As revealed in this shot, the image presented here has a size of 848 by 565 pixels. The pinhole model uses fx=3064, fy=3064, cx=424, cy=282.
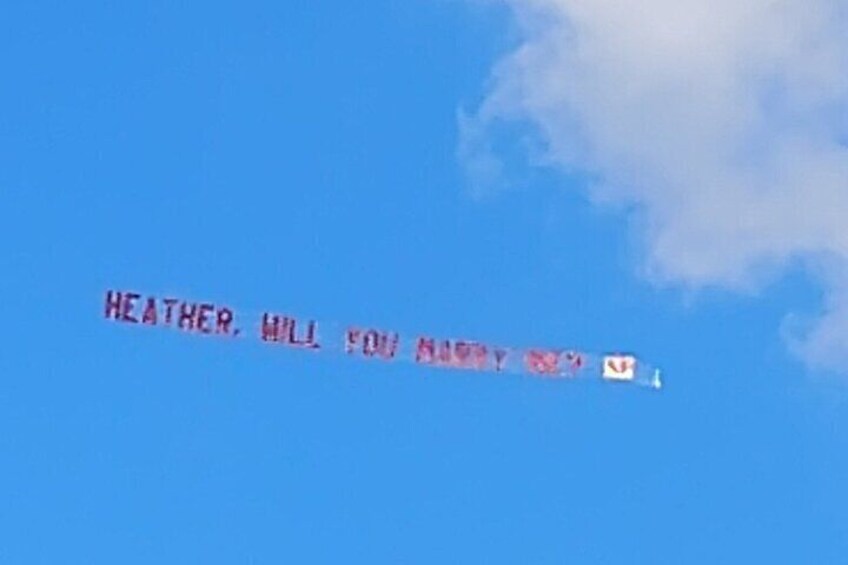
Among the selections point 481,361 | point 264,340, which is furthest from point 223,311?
point 481,361

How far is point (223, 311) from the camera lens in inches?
3543

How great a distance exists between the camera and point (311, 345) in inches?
3548

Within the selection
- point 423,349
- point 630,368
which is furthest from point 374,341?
point 630,368

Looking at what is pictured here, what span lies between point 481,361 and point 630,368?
482 cm

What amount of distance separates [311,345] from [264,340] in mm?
1402

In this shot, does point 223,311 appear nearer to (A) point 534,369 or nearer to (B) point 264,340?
(B) point 264,340

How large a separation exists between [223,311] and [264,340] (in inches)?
58.6

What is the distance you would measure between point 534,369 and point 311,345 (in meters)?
6.93

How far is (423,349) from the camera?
300ft

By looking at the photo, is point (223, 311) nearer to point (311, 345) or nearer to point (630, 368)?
point (311, 345)

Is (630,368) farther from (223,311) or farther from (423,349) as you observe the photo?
(223,311)

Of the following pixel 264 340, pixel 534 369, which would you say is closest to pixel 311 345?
pixel 264 340

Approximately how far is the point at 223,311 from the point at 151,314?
7.03 ft

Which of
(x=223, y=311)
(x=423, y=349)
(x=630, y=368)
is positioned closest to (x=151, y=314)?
(x=223, y=311)
